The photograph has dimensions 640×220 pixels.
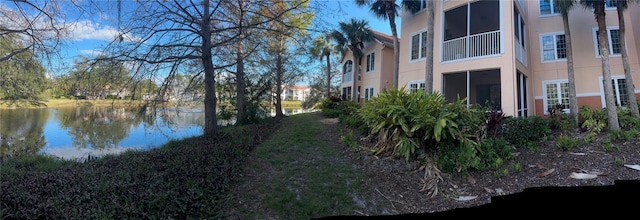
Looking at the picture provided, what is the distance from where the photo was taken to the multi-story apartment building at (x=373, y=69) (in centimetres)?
1775

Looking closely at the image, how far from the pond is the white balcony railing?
10.1 m

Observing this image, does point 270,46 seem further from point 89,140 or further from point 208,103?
point 89,140

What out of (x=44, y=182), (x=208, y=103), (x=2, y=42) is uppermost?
(x=2, y=42)

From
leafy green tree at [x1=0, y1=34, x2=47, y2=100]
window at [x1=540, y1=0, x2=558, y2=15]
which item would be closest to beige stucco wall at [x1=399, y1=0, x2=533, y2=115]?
window at [x1=540, y1=0, x2=558, y2=15]

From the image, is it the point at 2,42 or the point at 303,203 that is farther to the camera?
the point at 2,42

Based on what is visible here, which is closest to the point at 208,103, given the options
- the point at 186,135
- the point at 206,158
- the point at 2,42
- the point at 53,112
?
the point at 186,135

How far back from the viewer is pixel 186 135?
396 inches

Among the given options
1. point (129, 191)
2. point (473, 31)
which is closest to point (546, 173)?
point (129, 191)

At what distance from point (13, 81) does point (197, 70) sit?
13.9 feet

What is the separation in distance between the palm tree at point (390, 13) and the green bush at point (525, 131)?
6.11 metres

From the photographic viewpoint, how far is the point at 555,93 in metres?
12.6

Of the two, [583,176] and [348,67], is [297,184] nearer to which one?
[583,176]

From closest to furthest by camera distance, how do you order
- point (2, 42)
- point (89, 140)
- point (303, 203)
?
point (303, 203), point (2, 42), point (89, 140)

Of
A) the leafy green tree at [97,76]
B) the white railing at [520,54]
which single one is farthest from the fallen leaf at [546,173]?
the leafy green tree at [97,76]
